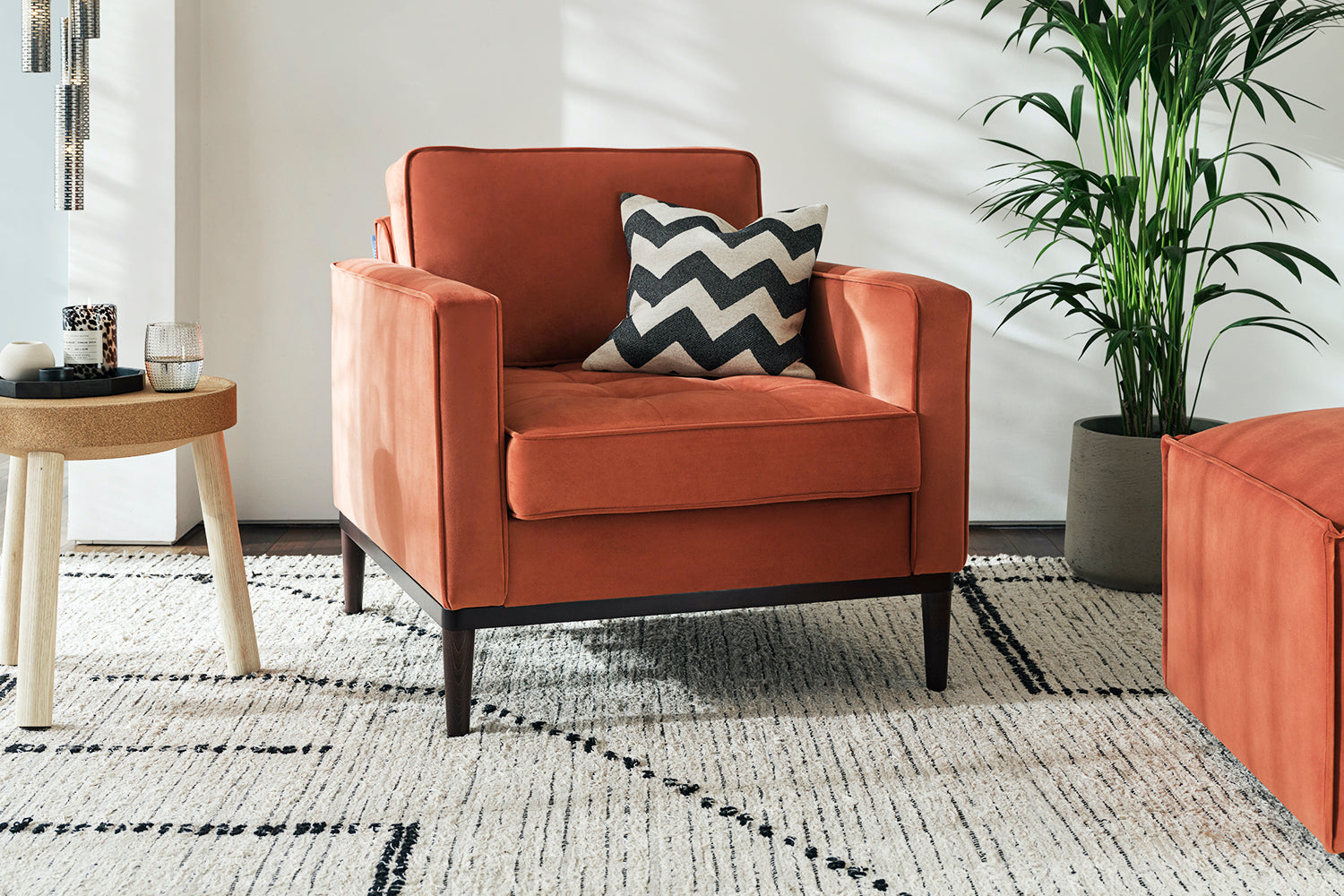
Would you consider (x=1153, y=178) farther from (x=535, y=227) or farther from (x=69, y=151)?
(x=69, y=151)

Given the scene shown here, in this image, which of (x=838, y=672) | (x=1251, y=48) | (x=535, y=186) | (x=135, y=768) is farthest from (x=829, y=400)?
(x=1251, y=48)

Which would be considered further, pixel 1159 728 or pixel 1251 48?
pixel 1251 48

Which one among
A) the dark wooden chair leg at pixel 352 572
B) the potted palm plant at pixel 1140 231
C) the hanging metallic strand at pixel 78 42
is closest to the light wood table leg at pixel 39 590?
the dark wooden chair leg at pixel 352 572

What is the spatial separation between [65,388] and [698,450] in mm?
933

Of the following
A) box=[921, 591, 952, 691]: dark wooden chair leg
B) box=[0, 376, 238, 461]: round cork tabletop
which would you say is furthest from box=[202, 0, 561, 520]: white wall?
box=[921, 591, 952, 691]: dark wooden chair leg

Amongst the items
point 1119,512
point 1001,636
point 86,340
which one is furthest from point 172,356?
point 1119,512

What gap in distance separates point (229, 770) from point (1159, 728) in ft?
4.45

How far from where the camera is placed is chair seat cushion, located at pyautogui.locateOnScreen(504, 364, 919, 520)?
5.56ft

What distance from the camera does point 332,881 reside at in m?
1.36

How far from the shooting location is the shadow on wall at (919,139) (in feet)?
9.89

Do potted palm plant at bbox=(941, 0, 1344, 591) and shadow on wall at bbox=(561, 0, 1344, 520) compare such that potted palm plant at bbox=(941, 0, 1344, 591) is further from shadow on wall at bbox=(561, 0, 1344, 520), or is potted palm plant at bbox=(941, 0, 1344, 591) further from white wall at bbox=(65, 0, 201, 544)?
white wall at bbox=(65, 0, 201, 544)

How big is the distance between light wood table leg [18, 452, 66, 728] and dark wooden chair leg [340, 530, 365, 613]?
2.02ft

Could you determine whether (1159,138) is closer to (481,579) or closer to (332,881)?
(481,579)

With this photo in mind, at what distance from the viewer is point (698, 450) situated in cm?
174
